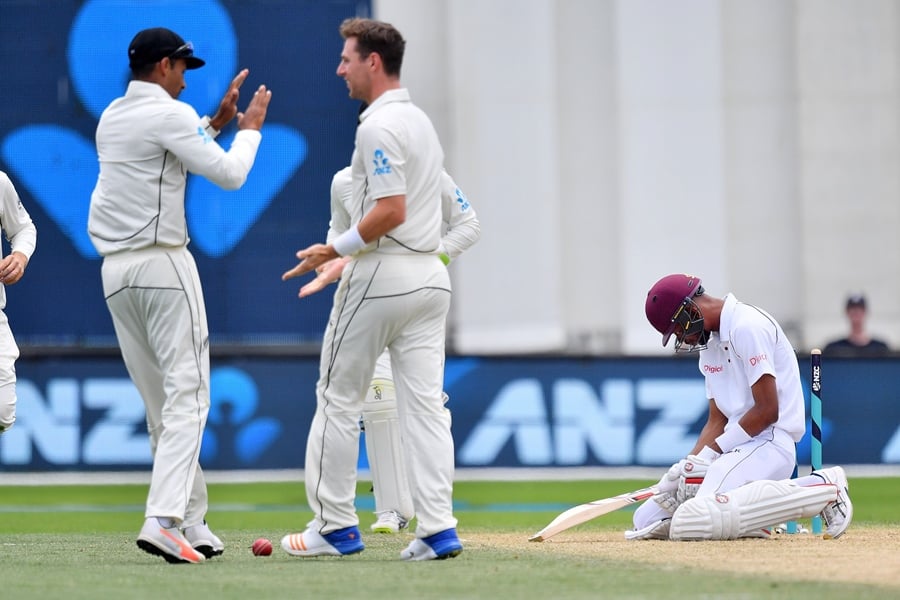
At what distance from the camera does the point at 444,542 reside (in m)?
6.09

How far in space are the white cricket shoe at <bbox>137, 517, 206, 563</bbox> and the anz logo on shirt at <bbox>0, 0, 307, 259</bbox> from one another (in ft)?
29.4

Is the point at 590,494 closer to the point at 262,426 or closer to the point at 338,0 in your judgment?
the point at 262,426

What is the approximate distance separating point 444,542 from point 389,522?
190cm

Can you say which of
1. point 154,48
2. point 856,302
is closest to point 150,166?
point 154,48

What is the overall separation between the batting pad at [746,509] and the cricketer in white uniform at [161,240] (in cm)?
234

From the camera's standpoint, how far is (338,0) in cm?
1513

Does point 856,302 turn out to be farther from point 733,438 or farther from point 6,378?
→ point 6,378

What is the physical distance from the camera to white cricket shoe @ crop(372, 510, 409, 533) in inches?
312

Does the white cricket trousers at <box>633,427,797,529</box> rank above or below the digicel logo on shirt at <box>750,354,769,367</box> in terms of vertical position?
below

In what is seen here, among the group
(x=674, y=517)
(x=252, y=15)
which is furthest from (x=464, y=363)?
(x=674, y=517)

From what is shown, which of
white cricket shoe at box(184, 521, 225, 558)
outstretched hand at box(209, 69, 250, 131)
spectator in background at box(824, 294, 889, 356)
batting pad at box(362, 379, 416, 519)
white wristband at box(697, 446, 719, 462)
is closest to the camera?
white cricket shoe at box(184, 521, 225, 558)

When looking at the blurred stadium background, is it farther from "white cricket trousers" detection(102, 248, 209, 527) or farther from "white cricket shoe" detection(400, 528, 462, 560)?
"white cricket shoe" detection(400, 528, 462, 560)

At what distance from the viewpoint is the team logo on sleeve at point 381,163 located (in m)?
5.98

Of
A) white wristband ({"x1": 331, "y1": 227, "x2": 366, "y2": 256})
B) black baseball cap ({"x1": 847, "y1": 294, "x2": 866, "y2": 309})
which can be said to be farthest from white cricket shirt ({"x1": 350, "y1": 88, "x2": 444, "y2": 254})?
black baseball cap ({"x1": 847, "y1": 294, "x2": 866, "y2": 309})
